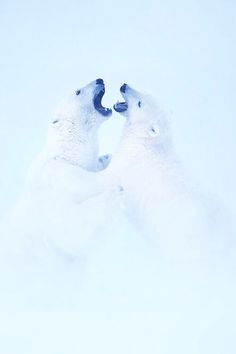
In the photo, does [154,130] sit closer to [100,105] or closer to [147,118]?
[147,118]

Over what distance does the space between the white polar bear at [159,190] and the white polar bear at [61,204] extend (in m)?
0.18

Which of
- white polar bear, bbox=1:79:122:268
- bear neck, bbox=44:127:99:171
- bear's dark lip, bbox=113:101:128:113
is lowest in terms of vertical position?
→ white polar bear, bbox=1:79:122:268

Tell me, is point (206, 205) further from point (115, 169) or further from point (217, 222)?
point (115, 169)

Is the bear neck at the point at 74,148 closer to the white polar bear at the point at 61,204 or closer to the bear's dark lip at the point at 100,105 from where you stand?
the white polar bear at the point at 61,204

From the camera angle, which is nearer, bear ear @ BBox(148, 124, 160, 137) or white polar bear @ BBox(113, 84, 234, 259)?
white polar bear @ BBox(113, 84, 234, 259)

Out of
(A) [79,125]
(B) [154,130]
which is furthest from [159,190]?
(A) [79,125]

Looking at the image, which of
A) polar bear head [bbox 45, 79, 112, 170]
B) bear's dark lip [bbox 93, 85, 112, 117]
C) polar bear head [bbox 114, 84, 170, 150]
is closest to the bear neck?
polar bear head [bbox 45, 79, 112, 170]

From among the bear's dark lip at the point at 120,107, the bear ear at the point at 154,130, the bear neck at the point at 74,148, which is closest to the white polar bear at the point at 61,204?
the bear neck at the point at 74,148

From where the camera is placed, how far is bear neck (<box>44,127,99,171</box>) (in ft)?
11.2

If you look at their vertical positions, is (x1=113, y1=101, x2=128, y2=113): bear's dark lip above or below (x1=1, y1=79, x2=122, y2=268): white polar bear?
above

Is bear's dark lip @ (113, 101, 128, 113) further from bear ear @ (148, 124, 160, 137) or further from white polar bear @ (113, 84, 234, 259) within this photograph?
bear ear @ (148, 124, 160, 137)

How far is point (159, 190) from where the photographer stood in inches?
126

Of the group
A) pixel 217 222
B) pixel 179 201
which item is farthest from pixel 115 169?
pixel 217 222

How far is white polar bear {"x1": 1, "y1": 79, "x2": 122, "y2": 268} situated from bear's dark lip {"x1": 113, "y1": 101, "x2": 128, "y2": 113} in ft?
0.47
